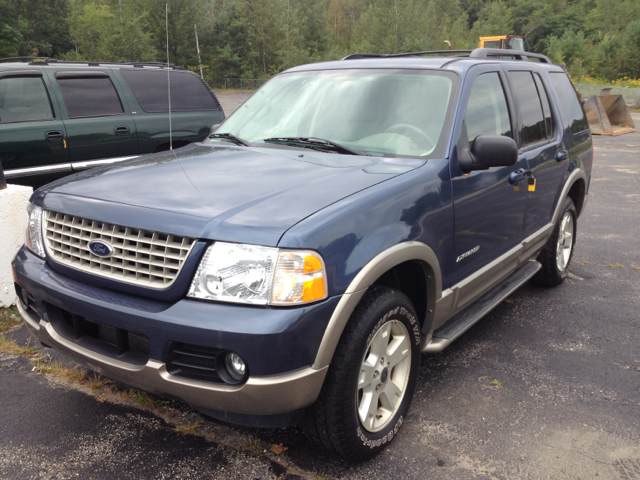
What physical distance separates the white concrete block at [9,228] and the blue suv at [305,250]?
5.06ft

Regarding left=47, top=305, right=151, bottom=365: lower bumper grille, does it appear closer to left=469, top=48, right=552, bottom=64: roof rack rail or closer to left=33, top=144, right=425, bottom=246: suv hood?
left=33, top=144, right=425, bottom=246: suv hood

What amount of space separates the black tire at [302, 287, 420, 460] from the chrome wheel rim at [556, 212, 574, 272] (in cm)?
277

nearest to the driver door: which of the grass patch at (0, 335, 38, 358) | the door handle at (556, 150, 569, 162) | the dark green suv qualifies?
the door handle at (556, 150, 569, 162)

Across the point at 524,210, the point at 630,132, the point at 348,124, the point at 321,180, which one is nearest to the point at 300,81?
the point at 348,124

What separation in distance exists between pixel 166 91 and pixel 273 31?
7258 cm

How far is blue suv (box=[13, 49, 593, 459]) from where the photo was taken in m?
2.23

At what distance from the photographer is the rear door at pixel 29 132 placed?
19.8 ft

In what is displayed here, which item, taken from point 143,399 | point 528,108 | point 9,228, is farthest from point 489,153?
point 9,228

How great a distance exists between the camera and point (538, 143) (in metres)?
4.30

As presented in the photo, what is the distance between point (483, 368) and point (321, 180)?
1.84 m

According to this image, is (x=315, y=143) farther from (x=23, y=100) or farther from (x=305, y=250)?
(x=23, y=100)

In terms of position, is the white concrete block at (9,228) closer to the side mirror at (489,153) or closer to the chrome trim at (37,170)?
the chrome trim at (37,170)

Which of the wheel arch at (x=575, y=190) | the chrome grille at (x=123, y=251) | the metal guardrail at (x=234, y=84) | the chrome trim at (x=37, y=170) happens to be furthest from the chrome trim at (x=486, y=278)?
the metal guardrail at (x=234, y=84)

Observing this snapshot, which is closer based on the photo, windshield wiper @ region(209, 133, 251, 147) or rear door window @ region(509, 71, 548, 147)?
windshield wiper @ region(209, 133, 251, 147)
